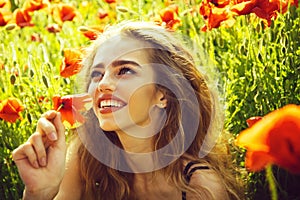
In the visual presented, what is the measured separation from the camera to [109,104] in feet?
6.77

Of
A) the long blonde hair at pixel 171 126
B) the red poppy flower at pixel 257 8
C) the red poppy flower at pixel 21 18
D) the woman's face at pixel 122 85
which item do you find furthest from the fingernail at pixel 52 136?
the red poppy flower at pixel 21 18

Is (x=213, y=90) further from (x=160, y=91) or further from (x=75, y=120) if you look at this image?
(x=75, y=120)

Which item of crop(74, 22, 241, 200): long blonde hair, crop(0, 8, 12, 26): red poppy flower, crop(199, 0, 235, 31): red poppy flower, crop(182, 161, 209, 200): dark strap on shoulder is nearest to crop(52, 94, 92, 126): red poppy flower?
crop(74, 22, 241, 200): long blonde hair

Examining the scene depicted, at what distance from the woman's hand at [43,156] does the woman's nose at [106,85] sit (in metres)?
0.17

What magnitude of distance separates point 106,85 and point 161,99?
0.79ft

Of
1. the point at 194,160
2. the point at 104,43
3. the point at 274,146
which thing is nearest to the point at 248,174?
the point at 194,160

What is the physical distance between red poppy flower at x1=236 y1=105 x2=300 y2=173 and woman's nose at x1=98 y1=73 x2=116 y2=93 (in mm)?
966

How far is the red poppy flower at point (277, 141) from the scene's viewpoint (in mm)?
1076

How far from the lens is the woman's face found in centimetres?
207

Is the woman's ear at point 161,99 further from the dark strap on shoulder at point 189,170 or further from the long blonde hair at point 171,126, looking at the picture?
the dark strap on shoulder at point 189,170

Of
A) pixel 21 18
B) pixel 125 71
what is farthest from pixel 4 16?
pixel 125 71

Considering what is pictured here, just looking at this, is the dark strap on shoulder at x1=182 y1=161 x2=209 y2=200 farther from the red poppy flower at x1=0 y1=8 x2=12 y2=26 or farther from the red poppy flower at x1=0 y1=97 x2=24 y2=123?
the red poppy flower at x1=0 y1=8 x2=12 y2=26

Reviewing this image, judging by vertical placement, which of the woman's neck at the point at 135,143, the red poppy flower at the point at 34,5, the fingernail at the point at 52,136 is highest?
the fingernail at the point at 52,136

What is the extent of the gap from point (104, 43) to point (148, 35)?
5.6 inches
